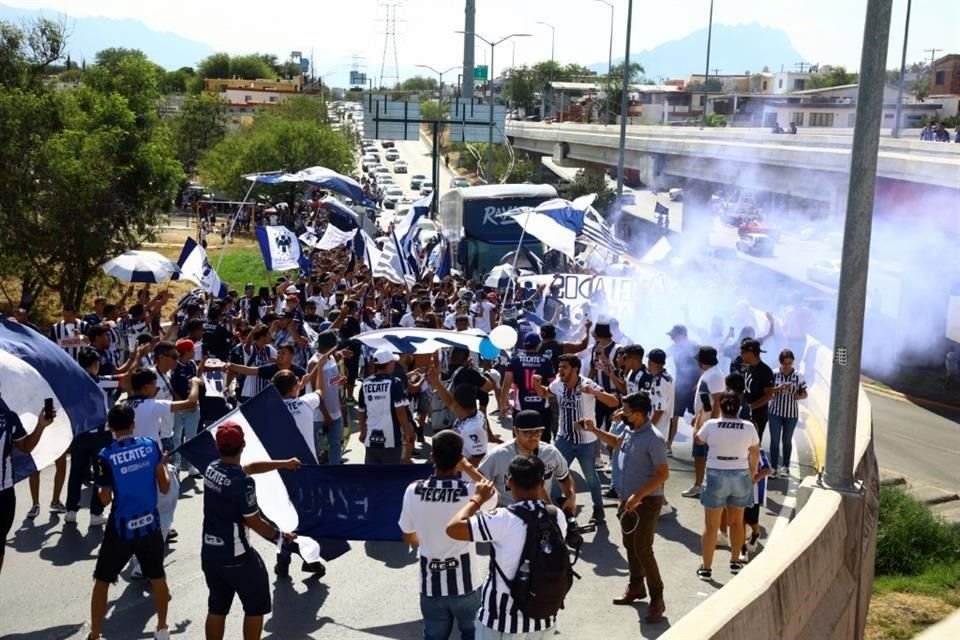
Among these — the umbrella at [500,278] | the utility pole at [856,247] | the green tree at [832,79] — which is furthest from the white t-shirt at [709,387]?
the green tree at [832,79]

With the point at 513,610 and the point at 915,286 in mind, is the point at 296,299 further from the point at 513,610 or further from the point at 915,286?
the point at 915,286

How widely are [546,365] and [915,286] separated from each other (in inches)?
751

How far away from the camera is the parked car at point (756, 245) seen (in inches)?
1766

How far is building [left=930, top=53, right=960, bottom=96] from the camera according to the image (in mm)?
89825

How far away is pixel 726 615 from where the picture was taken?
538 centimetres

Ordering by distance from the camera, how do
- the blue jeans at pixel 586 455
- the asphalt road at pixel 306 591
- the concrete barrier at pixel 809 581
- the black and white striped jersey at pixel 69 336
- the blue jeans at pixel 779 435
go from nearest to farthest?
the concrete barrier at pixel 809 581, the asphalt road at pixel 306 591, the blue jeans at pixel 586 455, the blue jeans at pixel 779 435, the black and white striped jersey at pixel 69 336

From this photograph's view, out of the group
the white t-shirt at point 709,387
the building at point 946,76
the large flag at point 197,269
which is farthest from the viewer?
the building at point 946,76

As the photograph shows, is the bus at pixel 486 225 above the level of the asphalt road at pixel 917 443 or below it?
above

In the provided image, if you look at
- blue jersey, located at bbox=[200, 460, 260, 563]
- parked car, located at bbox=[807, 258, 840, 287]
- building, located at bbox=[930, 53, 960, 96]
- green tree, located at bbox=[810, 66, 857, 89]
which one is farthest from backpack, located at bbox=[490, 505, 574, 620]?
green tree, located at bbox=[810, 66, 857, 89]

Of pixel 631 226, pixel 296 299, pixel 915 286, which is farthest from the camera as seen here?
pixel 631 226

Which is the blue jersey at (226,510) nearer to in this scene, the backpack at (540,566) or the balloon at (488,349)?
the backpack at (540,566)

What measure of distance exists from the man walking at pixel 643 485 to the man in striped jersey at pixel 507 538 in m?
2.41

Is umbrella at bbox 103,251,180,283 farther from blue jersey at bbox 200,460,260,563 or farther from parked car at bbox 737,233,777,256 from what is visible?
parked car at bbox 737,233,777,256

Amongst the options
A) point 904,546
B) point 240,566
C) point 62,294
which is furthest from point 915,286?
point 240,566
